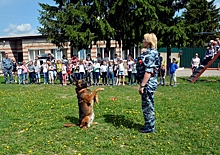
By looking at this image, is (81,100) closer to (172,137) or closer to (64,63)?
(172,137)

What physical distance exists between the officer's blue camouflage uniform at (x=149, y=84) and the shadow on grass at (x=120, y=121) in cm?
59

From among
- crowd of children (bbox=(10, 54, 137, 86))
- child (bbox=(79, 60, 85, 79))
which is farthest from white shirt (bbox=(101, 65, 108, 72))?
child (bbox=(79, 60, 85, 79))

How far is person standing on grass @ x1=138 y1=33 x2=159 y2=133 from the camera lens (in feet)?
17.7

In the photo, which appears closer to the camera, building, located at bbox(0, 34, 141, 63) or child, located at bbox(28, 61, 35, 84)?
child, located at bbox(28, 61, 35, 84)

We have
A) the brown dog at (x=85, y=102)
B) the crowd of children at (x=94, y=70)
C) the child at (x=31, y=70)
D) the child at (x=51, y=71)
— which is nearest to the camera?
the brown dog at (x=85, y=102)

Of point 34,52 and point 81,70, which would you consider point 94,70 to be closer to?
point 81,70

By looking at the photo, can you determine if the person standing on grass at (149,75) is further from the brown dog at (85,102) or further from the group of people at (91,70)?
the group of people at (91,70)

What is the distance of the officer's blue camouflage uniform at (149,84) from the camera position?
213 inches

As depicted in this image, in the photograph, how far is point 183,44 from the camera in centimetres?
1822

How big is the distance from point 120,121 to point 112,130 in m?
0.76

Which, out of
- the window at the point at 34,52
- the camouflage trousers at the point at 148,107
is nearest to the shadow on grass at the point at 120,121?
the camouflage trousers at the point at 148,107

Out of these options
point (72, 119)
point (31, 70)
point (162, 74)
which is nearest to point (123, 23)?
point (162, 74)

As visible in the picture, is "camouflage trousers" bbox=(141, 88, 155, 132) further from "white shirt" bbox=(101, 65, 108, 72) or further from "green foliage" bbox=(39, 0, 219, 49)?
"green foliage" bbox=(39, 0, 219, 49)

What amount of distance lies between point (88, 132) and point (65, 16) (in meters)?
12.8
